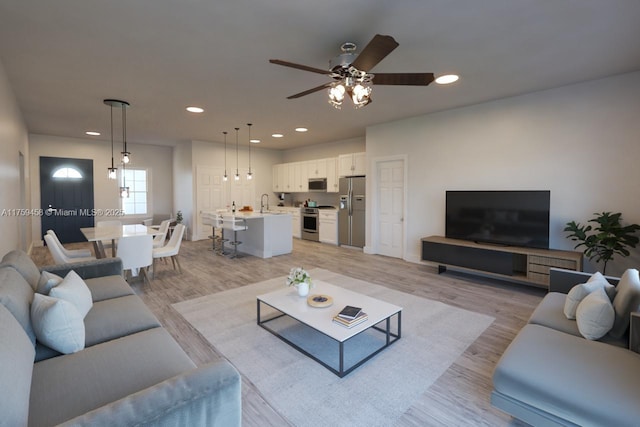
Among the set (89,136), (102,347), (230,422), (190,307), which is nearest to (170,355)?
(102,347)

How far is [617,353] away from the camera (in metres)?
1.77

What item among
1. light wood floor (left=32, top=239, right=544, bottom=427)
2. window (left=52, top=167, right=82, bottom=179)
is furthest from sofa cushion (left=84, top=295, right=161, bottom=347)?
window (left=52, top=167, right=82, bottom=179)

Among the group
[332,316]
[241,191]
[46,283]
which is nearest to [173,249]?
[46,283]

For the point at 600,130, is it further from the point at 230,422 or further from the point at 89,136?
the point at 89,136

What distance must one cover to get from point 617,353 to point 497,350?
3.05ft

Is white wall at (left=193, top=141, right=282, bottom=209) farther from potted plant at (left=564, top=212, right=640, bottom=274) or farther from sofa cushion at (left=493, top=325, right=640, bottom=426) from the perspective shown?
sofa cushion at (left=493, top=325, right=640, bottom=426)

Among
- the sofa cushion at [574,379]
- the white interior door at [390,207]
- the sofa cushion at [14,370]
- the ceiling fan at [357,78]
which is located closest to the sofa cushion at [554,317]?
the sofa cushion at [574,379]

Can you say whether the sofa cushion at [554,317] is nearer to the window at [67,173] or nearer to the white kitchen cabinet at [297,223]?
the white kitchen cabinet at [297,223]

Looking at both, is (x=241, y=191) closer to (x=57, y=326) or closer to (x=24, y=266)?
(x=24, y=266)

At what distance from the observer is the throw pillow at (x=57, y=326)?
5.48 feet

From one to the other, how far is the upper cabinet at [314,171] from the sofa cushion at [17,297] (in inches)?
233

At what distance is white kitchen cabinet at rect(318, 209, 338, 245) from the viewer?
7.51m

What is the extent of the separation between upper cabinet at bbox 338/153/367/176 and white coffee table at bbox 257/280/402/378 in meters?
4.21

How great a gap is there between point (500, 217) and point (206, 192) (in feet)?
22.4
